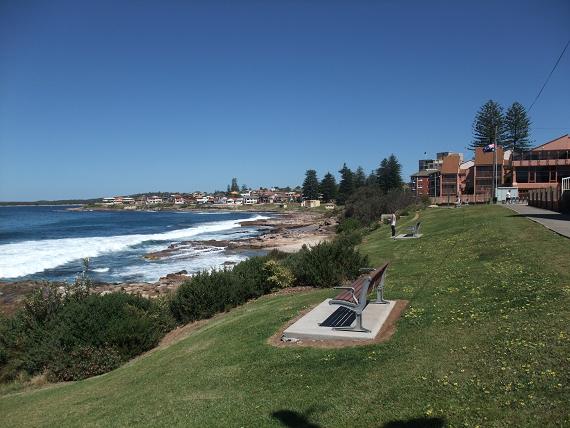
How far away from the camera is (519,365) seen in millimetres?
5191

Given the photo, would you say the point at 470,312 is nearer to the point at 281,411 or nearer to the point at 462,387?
the point at 462,387

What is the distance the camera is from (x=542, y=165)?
64.3m

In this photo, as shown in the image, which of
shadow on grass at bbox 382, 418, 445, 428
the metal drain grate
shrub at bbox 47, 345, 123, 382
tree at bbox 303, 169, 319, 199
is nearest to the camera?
shadow on grass at bbox 382, 418, 445, 428

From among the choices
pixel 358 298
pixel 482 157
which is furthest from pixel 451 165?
pixel 358 298

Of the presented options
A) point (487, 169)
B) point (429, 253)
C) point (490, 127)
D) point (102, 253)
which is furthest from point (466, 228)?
point (490, 127)

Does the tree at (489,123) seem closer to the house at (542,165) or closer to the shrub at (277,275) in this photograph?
the house at (542,165)

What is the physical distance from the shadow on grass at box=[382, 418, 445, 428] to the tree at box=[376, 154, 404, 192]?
95992mm

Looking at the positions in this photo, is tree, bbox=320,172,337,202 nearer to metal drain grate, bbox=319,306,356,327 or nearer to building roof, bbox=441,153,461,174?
building roof, bbox=441,153,461,174

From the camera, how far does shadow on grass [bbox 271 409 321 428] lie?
479 centimetres

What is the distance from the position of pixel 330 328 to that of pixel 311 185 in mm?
148207

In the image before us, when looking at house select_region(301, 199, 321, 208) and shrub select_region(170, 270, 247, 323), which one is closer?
shrub select_region(170, 270, 247, 323)

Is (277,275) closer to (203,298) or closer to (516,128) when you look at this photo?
(203,298)

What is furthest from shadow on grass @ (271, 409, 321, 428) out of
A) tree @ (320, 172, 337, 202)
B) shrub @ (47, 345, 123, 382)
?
tree @ (320, 172, 337, 202)

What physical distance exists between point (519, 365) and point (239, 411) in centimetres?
297
